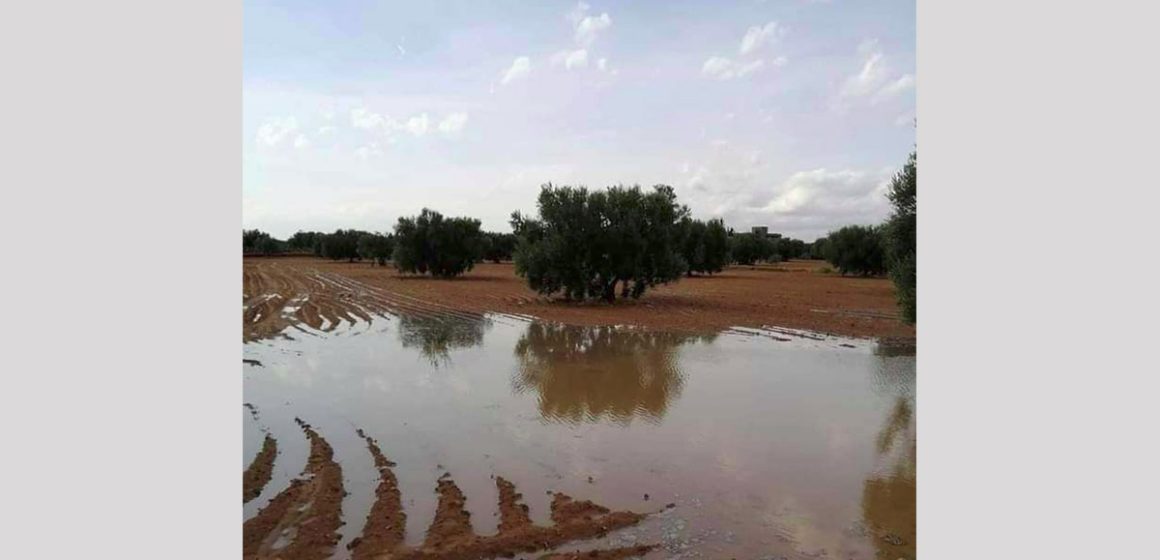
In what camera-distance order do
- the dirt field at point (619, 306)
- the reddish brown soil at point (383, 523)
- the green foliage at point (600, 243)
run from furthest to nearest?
the green foliage at point (600, 243) < the dirt field at point (619, 306) < the reddish brown soil at point (383, 523)

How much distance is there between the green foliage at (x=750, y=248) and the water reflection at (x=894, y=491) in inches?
3012

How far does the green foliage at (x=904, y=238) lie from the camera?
57.1 ft

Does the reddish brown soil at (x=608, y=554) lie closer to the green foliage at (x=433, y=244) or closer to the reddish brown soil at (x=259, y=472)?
the reddish brown soil at (x=259, y=472)

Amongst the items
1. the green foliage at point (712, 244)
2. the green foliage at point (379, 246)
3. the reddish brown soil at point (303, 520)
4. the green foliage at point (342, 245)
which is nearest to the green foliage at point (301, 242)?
the green foliage at point (342, 245)

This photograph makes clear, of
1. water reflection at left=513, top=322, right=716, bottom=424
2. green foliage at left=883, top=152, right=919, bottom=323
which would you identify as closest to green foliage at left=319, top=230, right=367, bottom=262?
water reflection at left=513, top=322, right=716, bottom=424

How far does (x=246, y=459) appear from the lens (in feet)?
25.2

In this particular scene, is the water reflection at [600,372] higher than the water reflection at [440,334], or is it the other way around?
A: the water reflection at [440,334]

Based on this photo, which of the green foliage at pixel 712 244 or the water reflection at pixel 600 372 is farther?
the green foliage at pixel 712 244

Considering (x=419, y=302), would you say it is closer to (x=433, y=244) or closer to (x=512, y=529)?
(x=433, y=244)

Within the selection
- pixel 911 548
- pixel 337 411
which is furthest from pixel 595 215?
pixel 911 548

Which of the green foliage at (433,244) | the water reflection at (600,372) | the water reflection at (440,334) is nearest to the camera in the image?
the water reflection at (600,372)

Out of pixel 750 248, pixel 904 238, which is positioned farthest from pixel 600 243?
pixel 750 248

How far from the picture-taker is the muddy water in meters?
6.11

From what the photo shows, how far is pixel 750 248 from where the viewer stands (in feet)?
292
